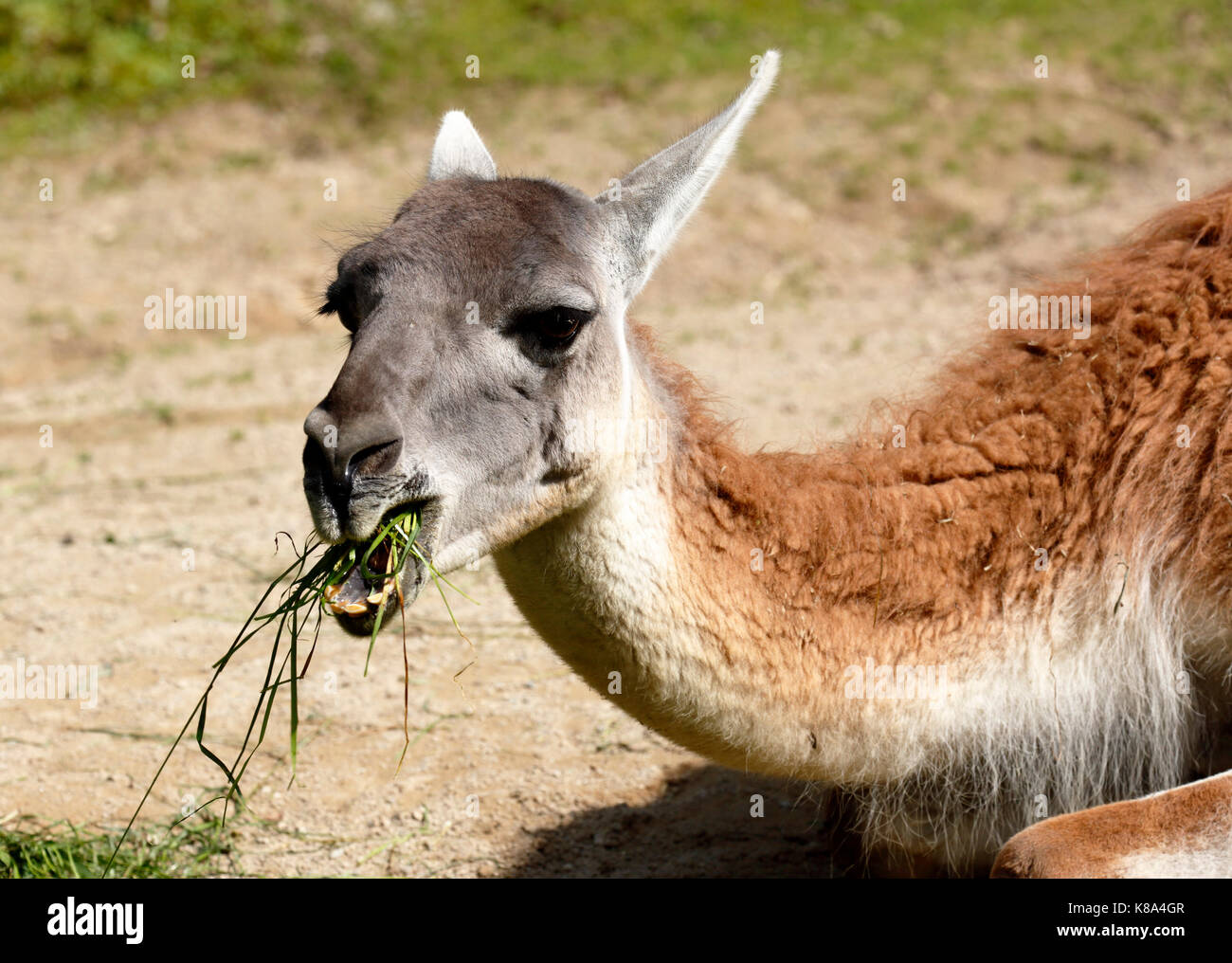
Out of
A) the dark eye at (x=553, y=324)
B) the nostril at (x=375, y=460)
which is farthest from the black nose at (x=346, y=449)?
the dark eye at (x=553, y=324)

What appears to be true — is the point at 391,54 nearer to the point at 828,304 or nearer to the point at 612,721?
the point at 828,304

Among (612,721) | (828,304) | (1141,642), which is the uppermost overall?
(828,304)

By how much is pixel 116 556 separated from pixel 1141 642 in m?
5.05

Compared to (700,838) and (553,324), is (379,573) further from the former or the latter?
(700,838)

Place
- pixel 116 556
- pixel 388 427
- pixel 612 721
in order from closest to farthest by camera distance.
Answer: pixel 388 427
pixel 612 721
pixel 116 556

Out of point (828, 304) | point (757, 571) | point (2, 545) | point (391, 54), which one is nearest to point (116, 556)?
point (2, 545)

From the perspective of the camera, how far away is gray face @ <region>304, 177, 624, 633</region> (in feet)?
10.3

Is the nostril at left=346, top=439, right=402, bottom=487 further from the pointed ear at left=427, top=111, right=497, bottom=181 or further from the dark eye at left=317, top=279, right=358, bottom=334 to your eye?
the pointed ear at left=427, top=111, right=497, bottom=181

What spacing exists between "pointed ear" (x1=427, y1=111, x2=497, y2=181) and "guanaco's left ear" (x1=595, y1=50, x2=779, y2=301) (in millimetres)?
591

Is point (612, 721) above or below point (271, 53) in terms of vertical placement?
below

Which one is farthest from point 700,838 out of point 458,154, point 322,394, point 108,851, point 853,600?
point 322,394

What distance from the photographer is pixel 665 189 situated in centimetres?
365

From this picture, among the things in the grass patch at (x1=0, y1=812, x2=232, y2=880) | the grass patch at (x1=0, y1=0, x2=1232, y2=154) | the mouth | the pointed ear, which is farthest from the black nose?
the grass patch at (x1=0, y1=0, x2=1232, y2=154)

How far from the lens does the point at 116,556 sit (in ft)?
22.2
